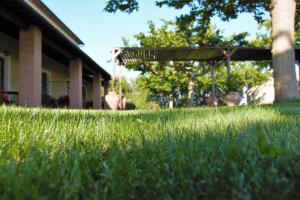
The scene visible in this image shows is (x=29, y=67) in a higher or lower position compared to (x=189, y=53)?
lower

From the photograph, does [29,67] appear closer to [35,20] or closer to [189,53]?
[35,20]

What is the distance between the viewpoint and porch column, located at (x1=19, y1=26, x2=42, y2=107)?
9656 millimetres

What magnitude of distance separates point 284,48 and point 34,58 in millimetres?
6653

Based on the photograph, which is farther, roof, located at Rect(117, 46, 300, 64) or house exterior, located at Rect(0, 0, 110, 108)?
roof, located at Rect(117, 46, 300, 64)

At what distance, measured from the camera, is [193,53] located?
1728cm

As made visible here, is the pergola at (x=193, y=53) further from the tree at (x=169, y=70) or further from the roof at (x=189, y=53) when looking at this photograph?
the tree at (x=169, y=70)

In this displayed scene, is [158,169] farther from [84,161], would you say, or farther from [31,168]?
[31,168]

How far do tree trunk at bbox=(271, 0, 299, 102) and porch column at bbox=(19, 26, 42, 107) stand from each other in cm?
642

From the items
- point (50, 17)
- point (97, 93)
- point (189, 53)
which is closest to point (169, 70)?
point (97, 93)

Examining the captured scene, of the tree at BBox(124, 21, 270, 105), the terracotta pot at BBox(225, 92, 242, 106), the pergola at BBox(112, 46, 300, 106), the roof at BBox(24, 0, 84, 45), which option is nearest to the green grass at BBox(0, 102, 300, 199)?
the terracotta pot at BBox(225, 92, 242, 106)

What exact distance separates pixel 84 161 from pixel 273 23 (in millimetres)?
8841

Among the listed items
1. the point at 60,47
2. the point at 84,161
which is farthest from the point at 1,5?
the point at 84,161

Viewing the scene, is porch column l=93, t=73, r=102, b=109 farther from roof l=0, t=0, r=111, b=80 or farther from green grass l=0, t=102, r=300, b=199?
green grass l=0, t=102, r=300, b=199

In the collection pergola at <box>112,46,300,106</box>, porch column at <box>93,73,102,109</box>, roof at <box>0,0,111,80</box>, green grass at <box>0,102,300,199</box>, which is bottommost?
green grass at <box>0,102,300,199</box>
